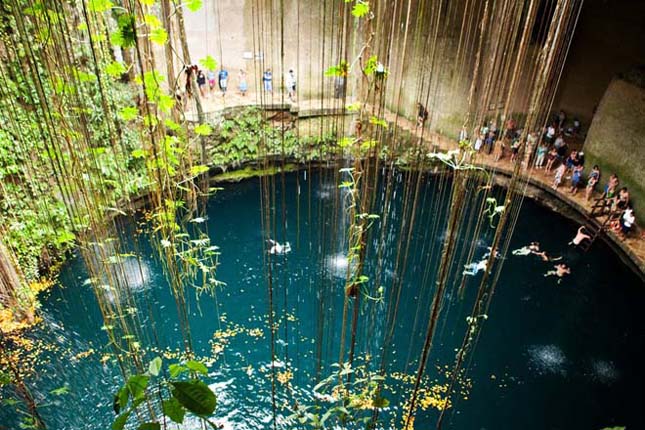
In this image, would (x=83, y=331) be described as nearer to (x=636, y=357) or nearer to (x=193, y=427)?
(x=193, y=427)

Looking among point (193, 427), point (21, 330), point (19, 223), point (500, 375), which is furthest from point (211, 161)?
point (500, 375)

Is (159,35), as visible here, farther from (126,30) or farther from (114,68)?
(114,68)

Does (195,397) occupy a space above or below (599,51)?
below

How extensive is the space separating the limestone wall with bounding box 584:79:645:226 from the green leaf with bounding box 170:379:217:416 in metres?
8.11

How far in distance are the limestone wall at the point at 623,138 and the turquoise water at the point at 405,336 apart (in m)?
1.25

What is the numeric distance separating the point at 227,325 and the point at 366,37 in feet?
15.0

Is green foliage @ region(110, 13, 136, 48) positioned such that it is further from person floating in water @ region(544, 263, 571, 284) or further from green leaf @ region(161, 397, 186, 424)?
person floating in water @ region(544, 263, 571, 284)

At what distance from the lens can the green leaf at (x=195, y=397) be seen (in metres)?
1.34

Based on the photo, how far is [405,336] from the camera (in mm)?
5715

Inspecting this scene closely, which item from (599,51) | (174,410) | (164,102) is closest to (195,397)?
(174,410)

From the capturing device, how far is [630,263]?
6750 millimetres

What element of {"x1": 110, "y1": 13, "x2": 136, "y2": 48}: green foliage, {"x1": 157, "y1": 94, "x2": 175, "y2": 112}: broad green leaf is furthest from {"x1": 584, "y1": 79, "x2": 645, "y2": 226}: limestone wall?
{"x1": 110, "y1": 13, "x2": 136, "y2": 48}: green foliage

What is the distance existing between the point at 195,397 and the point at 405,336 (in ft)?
15.5

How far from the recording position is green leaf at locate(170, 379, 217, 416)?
1.34m
